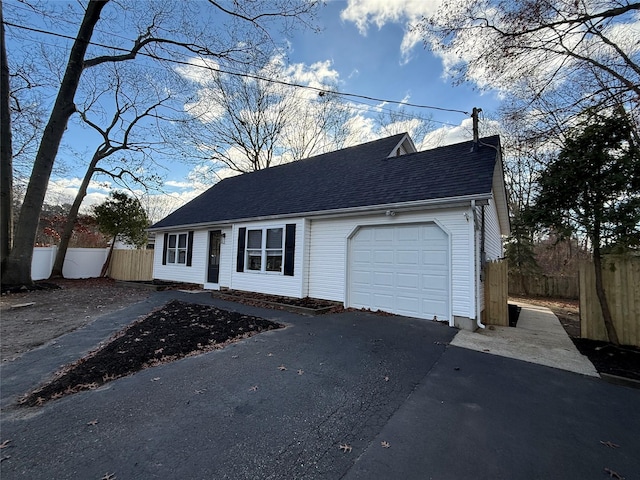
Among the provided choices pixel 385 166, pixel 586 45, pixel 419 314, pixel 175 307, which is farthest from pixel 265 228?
pixel 586 45

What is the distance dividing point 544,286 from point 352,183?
12524 millimetres

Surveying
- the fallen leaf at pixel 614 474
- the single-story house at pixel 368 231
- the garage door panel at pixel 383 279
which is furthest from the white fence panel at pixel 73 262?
the fallen leaf at pixel 614 474

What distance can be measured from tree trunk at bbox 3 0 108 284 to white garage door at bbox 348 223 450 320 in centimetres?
1199

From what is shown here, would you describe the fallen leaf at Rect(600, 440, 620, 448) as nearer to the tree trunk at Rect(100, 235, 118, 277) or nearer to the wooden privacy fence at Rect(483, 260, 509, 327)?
the wooden privacy fence at Rect(483, 260, 509, 327)

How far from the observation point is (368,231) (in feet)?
25.3

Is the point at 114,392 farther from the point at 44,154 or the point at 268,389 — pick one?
the point at 44,154

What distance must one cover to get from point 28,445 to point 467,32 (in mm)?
11064

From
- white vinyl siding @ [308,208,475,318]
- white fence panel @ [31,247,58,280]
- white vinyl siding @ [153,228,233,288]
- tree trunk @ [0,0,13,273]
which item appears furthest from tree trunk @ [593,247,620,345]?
white fence panel @ [31,247,58,280]

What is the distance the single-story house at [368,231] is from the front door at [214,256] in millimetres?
45

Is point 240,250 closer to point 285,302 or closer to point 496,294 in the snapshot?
point 285,302

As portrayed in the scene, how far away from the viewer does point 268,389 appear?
10.8 ft

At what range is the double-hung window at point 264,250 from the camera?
370 inches

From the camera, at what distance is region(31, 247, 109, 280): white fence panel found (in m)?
13.8

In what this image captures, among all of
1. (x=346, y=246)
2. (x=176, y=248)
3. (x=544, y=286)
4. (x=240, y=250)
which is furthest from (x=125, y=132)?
(x=544, y=286)
